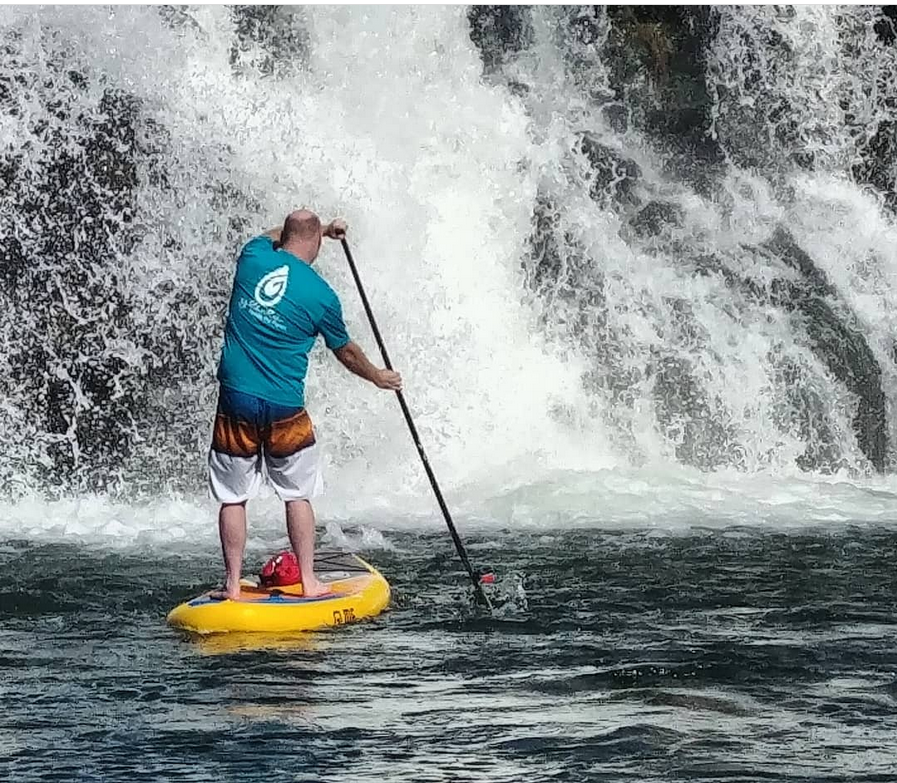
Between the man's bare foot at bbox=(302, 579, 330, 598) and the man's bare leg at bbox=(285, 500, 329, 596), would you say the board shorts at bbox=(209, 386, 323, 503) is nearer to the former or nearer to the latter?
the man's bare leg at bbox=(285, 500, 329, 596)

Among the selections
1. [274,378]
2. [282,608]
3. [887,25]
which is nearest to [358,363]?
[274,378]

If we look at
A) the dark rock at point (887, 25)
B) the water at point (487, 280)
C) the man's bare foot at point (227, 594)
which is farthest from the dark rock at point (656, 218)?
the man's bare foot at point (227, 594)

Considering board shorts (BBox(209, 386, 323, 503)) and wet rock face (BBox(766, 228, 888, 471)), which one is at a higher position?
wet rock face (BBox(766, 228, 888, 471))

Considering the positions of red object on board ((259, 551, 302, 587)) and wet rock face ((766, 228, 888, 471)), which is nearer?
red object on board ((259, 551, 302, 587))

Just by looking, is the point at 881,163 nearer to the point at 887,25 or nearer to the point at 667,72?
the point at 887,25

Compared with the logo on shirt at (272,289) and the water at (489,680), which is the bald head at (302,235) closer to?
the logo on shirt at (272,289)

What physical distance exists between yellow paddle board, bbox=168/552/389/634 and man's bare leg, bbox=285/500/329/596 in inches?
2.3

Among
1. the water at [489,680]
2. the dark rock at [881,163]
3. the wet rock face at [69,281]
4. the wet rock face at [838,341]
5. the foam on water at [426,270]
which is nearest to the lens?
the water at [489,680]

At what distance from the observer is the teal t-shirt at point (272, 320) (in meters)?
6.76

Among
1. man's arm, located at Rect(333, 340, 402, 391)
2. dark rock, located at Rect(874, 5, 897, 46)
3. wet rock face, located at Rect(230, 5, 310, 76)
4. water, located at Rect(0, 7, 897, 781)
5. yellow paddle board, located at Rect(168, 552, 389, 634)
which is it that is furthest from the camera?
dark rock, located at Rect(874, 5, 897, 46)

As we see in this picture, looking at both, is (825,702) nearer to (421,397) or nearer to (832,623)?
(832,623)

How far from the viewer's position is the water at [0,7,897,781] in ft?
32.2

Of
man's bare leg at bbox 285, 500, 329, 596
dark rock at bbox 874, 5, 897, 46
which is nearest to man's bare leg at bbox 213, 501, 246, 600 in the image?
man's bare leg at bbox 285, 500, 329, 596

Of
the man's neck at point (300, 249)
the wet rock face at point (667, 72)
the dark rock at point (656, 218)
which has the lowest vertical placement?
the man's neck at point (300, 249)
